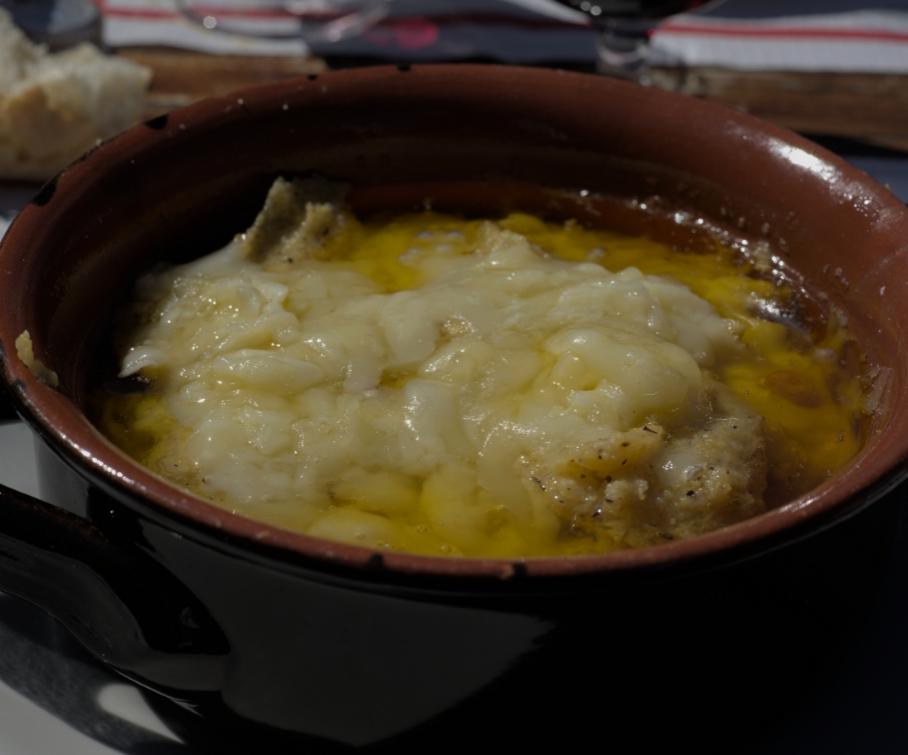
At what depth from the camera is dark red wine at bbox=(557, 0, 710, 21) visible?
8.21ft

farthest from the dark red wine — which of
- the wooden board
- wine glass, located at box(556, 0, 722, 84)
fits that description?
the wooden board

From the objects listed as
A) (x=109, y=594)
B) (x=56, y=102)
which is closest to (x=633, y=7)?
(x=56, y=102)

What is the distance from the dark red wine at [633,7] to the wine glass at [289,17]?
0.59m

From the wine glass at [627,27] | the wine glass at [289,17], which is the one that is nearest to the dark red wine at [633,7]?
the wine glass at [627,27]

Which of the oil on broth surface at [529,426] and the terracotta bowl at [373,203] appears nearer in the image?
the terracotta bowl at [373,203]

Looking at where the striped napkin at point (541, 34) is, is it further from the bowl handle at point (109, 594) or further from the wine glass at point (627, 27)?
the bowl handle at point (109, 594)

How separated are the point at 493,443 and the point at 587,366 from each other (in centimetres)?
15

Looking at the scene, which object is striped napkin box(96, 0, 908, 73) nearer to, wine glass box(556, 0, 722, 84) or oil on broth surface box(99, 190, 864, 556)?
wine glass box(556, 0, 722, 84)

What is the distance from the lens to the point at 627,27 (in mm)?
2650

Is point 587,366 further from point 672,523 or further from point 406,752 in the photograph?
point 406,752

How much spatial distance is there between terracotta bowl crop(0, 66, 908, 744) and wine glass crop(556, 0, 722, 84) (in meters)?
0.78

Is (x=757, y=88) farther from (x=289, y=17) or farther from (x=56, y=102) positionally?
(x=56, y=102)

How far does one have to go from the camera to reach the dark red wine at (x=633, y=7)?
250 centimetres

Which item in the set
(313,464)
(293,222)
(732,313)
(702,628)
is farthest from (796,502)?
(293,222)
